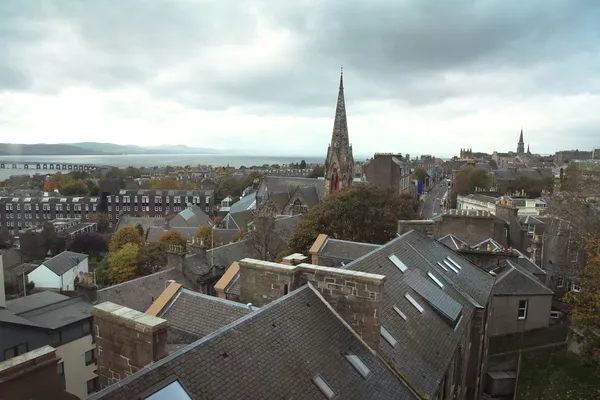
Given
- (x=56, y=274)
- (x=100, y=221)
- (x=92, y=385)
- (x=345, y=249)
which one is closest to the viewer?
(x=92, y=385)

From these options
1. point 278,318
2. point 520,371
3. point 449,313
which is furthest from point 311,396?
point 520,371

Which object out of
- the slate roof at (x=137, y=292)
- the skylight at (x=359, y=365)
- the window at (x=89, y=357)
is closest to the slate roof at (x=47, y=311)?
the slate roof at (x=137, y=292)

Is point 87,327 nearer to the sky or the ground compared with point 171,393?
nearer to the ground

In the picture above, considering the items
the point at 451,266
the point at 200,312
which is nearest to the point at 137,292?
the point at 200,312

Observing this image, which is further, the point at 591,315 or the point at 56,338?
the point at 56,338

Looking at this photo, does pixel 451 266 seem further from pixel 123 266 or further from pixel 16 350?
pixel 123 266

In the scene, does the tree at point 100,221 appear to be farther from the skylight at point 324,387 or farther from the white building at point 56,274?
the skylight at point 324,387

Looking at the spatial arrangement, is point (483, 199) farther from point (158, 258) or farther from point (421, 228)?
point (158, 258)

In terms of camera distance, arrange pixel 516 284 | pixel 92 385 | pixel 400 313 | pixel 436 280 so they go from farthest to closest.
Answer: pixel 516 284 < pixel 92 385 < pixel 436 280 < pixel 400 313

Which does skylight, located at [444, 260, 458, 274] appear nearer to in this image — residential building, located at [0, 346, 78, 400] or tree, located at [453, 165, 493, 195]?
residential building, located at [0, 346, 78, 400]
